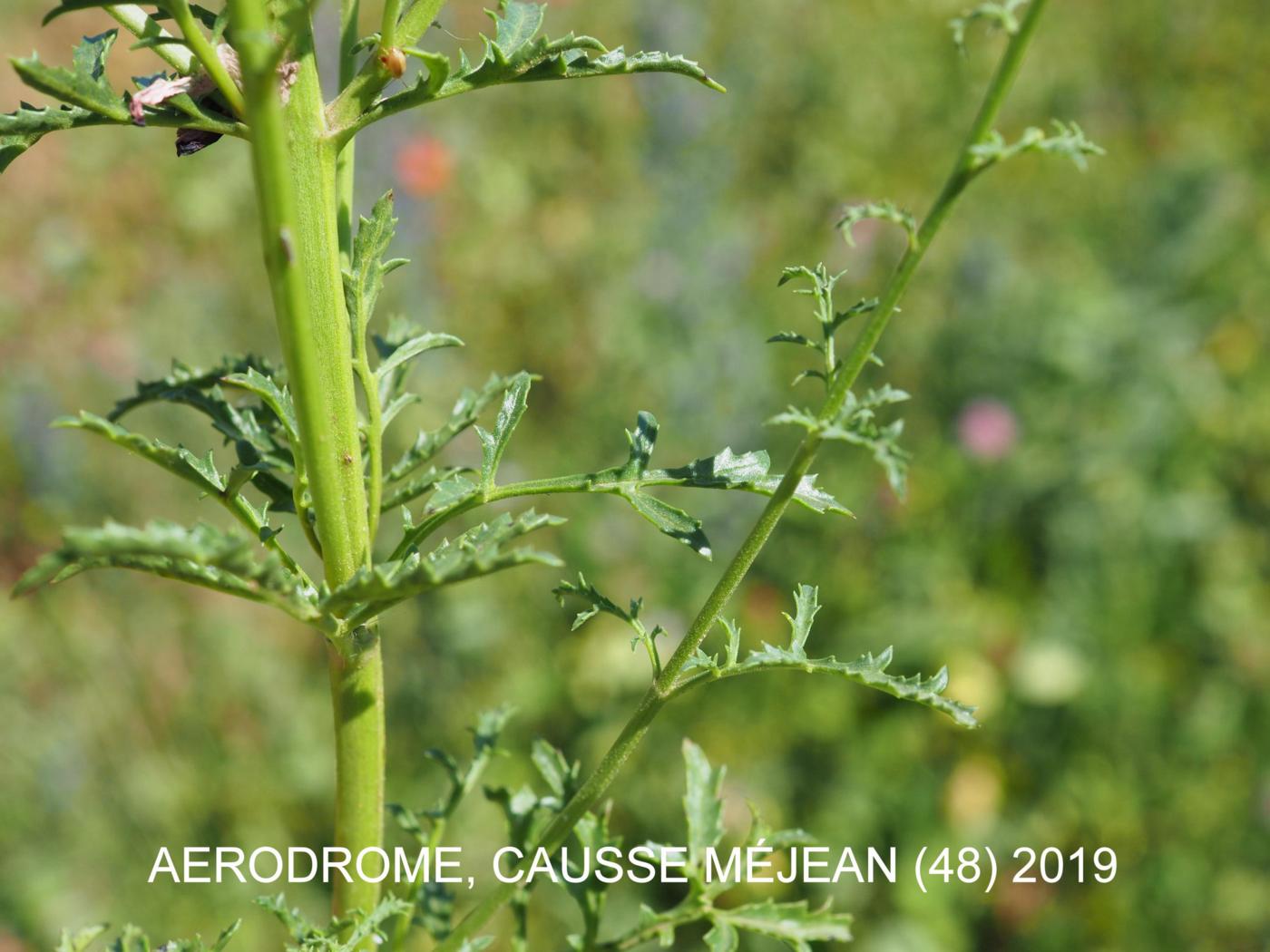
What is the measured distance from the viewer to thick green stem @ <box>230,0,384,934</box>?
535mm

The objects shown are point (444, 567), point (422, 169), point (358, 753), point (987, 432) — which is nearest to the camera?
point (444, 567)

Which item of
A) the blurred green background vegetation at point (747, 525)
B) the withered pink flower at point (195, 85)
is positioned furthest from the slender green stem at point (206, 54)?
the blurred green background vegetation at point (747, 525)

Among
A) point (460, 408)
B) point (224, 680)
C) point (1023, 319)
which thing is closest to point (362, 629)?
point (460, 408)

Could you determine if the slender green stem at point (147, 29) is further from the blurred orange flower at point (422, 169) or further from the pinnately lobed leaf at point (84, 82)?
the blurred orange flower at point (422, 169)

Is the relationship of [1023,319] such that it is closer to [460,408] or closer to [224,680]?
[224,680]

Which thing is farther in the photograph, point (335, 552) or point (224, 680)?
point (224, 680)

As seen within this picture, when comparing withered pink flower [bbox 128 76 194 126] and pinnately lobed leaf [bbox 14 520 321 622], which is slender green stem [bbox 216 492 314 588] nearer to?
pinnately lobed leaf [bbox 14 520 321 622]

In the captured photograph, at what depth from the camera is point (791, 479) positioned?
67 centimetres

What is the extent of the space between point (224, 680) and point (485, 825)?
749 millimetres

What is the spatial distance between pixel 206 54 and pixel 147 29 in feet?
0.18

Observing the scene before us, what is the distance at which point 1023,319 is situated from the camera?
10.6 feet

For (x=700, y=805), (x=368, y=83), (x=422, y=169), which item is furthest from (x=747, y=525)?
(x=368, y=83)

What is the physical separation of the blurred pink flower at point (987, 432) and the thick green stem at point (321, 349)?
2508mm

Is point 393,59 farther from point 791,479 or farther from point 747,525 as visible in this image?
point 747,525
